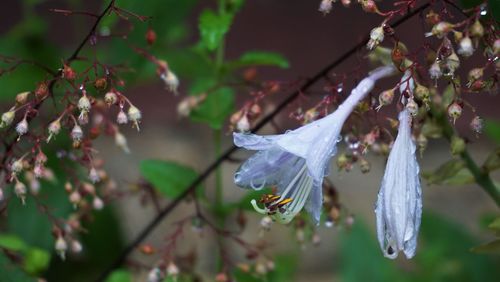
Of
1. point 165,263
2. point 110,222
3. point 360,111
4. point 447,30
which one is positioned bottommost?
point 110,222

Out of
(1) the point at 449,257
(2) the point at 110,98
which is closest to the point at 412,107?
(2) the point at 110,98

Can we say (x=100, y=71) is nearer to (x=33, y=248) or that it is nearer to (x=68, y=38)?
(x=33, y=248)

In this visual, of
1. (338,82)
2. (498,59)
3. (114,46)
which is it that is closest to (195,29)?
(114,46)

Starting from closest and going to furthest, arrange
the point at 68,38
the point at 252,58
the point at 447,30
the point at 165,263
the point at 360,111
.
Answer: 1. the point at 447,30
2. the point at 360,111
3. the point at 165,263
4. the point at 252,58
5. the point at 68,38

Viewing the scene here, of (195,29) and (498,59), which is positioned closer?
(498,59)

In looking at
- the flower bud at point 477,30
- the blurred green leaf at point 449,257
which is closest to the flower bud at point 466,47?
the flower bud at point 477,30
